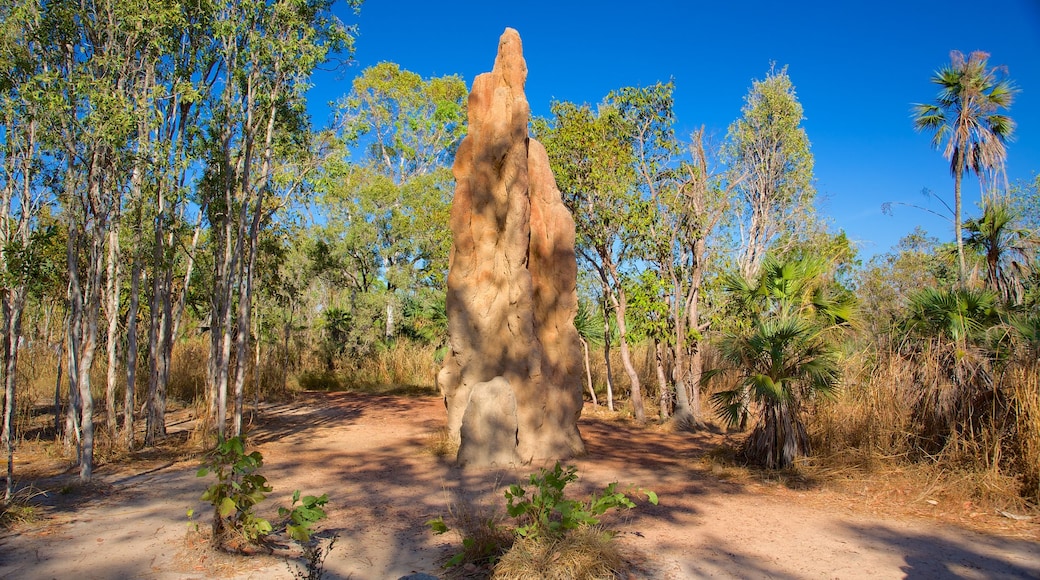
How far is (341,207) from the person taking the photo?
2406cm

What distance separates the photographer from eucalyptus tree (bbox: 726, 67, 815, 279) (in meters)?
22.8

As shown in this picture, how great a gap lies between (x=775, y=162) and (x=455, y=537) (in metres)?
21.2

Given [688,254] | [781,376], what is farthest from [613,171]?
[781,376]

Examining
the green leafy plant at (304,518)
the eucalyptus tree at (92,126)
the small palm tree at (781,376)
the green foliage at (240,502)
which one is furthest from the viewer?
the small palm tree at (781,376)

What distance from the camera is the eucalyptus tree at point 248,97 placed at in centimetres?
918

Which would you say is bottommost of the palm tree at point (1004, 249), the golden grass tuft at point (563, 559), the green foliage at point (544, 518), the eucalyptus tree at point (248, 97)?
the golden grass tuft at point (563, 559)

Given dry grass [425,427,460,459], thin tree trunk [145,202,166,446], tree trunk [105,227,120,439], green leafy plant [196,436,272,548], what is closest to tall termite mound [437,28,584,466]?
dry grass [425,427,460,459]

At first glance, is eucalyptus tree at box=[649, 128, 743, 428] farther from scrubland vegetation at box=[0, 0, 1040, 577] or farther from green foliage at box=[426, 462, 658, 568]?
green foliage at box=[426, 462, 658, 568]

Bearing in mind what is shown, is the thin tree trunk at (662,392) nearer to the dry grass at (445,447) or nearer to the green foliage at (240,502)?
the dry grass at (445,447)

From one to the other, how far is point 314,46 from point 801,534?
8712 millimetres

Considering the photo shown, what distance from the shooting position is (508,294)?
29.5ft

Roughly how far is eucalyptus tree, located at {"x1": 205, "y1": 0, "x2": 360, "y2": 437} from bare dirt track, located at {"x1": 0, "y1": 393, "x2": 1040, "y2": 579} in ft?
7.13

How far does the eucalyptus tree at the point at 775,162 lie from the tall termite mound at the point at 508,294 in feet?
48.7

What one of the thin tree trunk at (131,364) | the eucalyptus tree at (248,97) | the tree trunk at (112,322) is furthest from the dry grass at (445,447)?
the tree trunk at (112,322)
